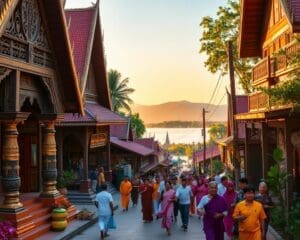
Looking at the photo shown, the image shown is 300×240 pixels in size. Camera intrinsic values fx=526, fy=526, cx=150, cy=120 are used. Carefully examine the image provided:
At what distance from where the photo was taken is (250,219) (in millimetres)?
8961

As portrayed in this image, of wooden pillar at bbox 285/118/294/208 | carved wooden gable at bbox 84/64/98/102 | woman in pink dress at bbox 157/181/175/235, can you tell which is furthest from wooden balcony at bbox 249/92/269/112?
carved wooden gable at bbox 84/64/98/102

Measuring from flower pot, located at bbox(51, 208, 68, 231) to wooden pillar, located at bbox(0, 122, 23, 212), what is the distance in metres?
1.81

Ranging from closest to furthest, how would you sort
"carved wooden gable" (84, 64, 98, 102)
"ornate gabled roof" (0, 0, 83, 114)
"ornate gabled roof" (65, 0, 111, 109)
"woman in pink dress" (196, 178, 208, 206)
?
1. "ornate gabled roof" (0, 0, 83, 114)
2. "woman in pink dress" (196, 178, 208, 206)
3. "ornate gabled roof" (65, 0, 111, 109)
4. "carved wooden gable" (84, 64, 98, 102)

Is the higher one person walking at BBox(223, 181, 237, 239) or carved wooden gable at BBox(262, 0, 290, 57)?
carved wooden gable at BBox(262, 0, 290, 57)

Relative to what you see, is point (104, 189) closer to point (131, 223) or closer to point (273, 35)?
point (131, 223)

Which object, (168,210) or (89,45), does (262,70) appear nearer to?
(89,45)

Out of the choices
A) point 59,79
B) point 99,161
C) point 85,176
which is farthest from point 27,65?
point 99,161

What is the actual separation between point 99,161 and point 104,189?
14.9 metres

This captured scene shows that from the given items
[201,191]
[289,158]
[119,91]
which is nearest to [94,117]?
[201,191]

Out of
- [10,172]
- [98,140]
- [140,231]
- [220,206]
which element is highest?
[98,140]

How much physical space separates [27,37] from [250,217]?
775 cm

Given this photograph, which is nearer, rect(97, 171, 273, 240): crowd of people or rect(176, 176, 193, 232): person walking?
rect(97, 171, 273, 240): crowd of people

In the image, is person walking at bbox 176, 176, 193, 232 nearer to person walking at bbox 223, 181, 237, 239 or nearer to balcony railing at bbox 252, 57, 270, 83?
person walking at bbox 223, 181, 237, 239

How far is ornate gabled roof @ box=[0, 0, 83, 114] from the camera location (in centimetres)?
1471
